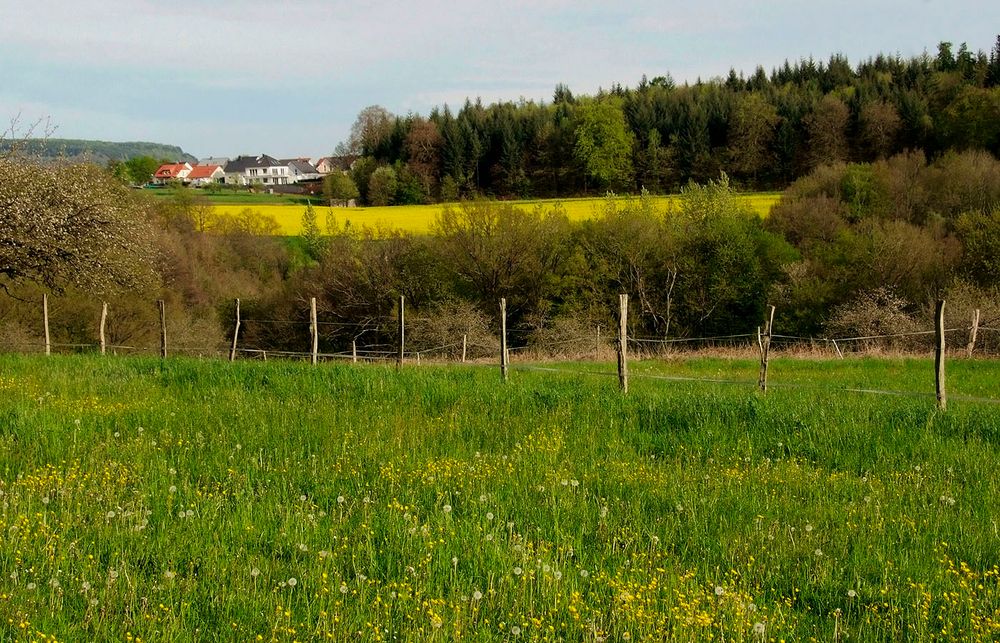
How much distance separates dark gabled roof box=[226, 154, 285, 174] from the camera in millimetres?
170375

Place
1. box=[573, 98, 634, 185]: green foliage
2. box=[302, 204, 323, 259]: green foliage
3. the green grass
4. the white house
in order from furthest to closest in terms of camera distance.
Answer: the white house < box=[573, 98, 634, 185]: green foliage < box=[302, 204, 323, 259]: green foliage < the green grass

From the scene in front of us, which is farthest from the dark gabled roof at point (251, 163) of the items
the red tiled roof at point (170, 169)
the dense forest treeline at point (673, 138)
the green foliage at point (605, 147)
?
the green foliage at point (605, 147)

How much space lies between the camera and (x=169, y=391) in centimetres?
1162

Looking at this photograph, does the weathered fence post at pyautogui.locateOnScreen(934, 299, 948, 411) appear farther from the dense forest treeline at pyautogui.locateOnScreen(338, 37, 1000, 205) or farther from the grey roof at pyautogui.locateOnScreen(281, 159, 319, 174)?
the grey roof at pyautogui.locateOnScreen(281, 159, 319, 174)

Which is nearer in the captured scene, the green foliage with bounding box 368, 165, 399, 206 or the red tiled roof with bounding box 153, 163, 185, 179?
the green foliage with bounding box 368, 165, 399, 206

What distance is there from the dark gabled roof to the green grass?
17029cm

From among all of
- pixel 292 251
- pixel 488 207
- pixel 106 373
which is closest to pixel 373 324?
pixel 488 207

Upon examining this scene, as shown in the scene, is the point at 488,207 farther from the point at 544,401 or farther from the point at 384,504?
the point at 384,504

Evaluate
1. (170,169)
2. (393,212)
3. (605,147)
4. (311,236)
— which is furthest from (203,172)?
(311,236)

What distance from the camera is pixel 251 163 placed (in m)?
171

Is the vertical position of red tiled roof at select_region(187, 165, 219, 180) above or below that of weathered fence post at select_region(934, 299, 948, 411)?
above

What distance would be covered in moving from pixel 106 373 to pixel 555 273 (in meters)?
34.0

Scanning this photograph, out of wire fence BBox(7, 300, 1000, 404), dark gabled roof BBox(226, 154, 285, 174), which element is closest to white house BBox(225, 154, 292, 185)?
dark gabled roof BBox(226, 154, 285, 174)

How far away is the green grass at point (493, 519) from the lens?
14.6 ft
